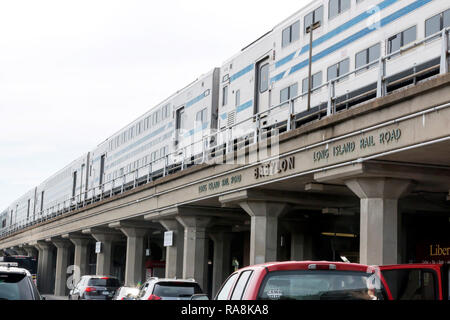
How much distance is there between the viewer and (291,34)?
26484 millimetres

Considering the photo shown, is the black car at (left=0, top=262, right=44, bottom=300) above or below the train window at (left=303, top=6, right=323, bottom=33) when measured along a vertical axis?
below

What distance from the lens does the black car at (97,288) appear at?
32.7 m

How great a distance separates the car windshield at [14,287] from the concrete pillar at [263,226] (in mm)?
16594

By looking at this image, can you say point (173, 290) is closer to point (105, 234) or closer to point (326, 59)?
point (326, 59)

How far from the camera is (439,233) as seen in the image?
1192 inches

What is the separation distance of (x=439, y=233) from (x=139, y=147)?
20061 millimetres

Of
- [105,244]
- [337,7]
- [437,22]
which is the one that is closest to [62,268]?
[105,244]

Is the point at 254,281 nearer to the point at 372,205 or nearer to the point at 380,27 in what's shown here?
the point at 372,205

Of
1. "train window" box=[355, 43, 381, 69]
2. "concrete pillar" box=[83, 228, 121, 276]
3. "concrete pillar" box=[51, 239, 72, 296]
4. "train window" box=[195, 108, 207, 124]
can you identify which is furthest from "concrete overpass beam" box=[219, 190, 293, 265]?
"concrete pillar" box=[51, 239, 72, 296]

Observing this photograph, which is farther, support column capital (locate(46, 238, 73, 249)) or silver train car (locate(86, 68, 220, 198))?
support column capital (locate(46, 238, 73, 249))

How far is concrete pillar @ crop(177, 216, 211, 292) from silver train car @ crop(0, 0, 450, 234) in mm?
2328

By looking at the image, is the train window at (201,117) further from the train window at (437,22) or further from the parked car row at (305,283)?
the parked car row at (305,283)

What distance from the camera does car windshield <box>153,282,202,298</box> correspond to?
60.7ft

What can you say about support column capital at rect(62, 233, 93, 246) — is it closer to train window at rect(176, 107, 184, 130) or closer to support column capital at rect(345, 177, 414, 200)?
train window at rect(176, 107, 184, 130)
